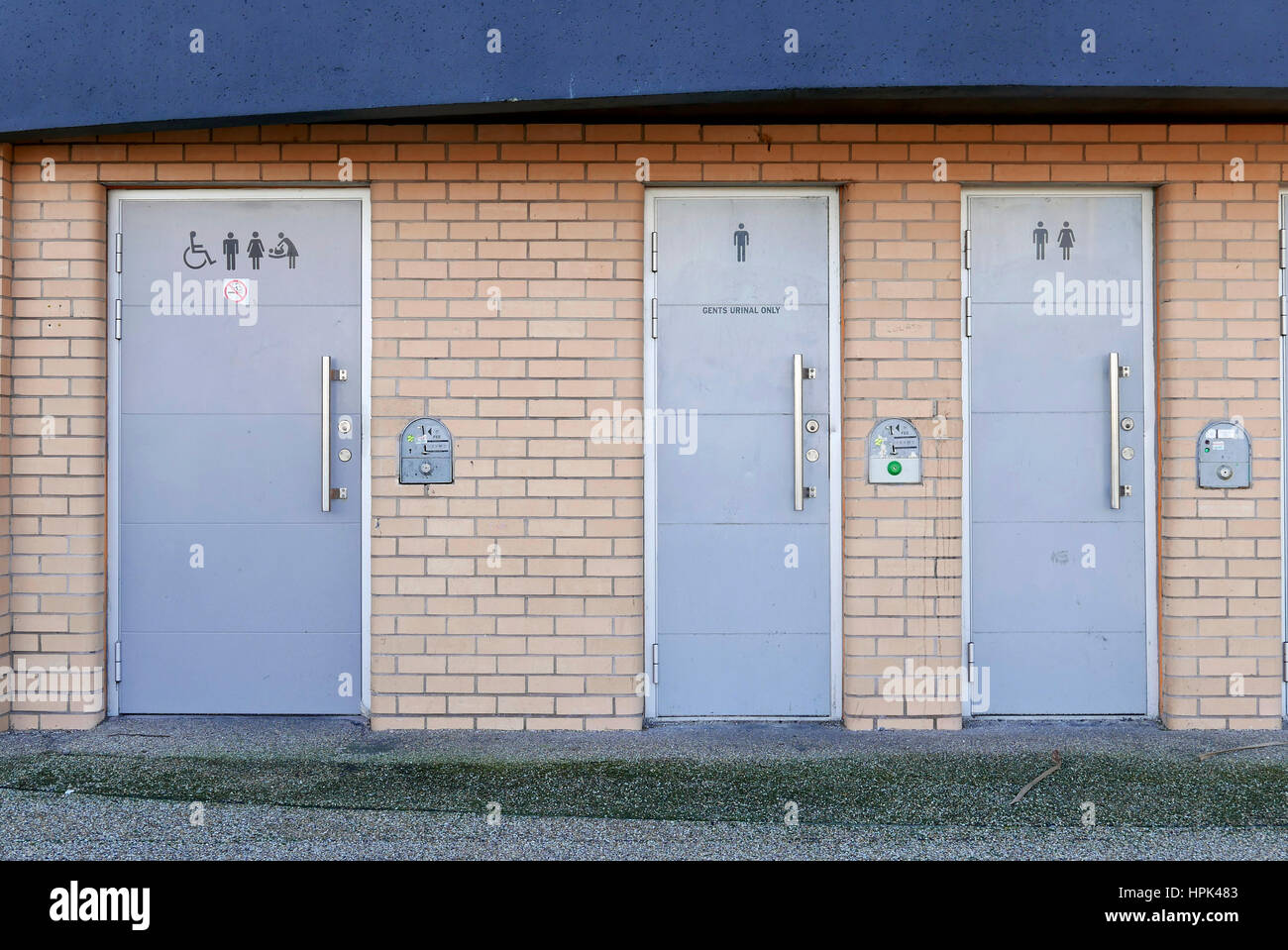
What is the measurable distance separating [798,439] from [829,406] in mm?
228

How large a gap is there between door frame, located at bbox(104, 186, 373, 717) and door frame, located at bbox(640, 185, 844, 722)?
1.32 meters

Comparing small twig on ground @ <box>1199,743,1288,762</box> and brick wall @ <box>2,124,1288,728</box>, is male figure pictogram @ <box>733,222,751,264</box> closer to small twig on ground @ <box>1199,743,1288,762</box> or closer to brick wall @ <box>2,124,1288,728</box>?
brick wall @ <box>2,124,1288,728</box>

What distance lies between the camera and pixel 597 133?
4961 millimetres

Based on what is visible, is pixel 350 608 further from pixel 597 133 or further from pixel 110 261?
pixel 597 133

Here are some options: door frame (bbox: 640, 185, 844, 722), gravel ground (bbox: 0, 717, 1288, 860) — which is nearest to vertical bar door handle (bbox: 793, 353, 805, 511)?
door frame (bbox: 640, 185, 844, 722)

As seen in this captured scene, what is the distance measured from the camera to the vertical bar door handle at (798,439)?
5.00 m

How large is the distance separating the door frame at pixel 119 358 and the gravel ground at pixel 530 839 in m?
1.27

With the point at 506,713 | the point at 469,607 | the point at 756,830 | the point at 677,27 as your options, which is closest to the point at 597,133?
the point at 677,27

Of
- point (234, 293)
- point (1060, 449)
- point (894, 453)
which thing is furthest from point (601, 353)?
point (1060, 449)

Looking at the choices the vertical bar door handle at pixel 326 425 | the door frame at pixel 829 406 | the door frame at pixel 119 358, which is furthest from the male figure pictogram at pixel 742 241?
the vertical bar door handle at pixel 326 425

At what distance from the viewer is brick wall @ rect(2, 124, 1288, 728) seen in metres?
4.95

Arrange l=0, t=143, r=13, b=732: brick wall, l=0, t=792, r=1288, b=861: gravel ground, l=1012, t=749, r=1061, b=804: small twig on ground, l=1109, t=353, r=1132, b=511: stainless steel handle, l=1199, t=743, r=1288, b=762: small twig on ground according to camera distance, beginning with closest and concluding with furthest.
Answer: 1. l=0, t=792, r=1288, b=861: gravel ground
2. l=1012, t=749, r=1061, b=804: small twig on ground
3. l=1199, t=743, r=1288, b=762: small twig on ground
4. l=0, t=143, r=13, b=732: brick wall
5. l=1109, t=353, r=1132, b=511: stainless steel handle

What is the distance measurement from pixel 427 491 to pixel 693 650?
57.6 inches

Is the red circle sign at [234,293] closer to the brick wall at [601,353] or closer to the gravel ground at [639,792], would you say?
the brick wall at [601,353]
